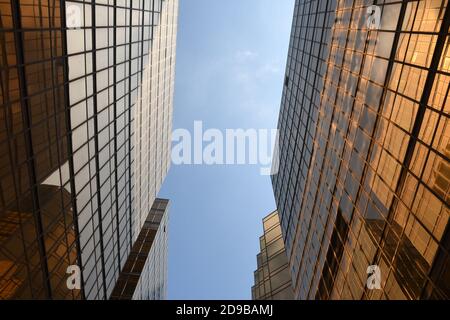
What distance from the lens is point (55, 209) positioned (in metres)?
21.0

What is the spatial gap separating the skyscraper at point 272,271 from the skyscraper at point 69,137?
A: 1932 centimetres

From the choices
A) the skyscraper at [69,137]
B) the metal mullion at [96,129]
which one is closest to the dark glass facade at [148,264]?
Answer: the skyscraper at [69,137]

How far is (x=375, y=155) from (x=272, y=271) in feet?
107

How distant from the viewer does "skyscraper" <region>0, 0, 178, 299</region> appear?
16156mm

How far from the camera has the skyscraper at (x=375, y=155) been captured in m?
15.9

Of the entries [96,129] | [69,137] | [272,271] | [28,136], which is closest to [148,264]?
[272,271]

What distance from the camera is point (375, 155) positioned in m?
22.0

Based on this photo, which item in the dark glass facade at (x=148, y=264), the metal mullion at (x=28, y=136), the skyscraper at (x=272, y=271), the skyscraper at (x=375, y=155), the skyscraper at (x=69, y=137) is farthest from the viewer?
the dark glass facade at (x=148, y=264)

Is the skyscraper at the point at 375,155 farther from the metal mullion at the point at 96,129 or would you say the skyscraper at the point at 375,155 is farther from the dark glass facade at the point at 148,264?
the dark glass facade at the point at 148,264

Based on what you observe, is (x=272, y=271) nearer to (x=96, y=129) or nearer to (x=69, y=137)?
(x=96, y=129)
